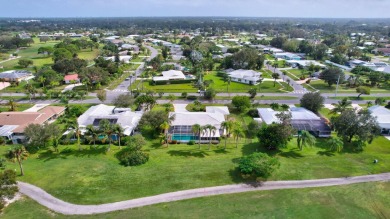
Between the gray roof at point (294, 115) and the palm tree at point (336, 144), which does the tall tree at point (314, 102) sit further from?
the palm tree at point (336, 144)

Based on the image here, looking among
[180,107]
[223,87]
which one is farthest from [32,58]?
[180,107]

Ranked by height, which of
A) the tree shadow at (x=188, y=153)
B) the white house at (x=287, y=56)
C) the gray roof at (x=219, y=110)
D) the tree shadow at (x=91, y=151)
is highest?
the white house at (x=287, y=56)

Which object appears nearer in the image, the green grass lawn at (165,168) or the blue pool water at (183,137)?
the green grass lawn at (165,168)

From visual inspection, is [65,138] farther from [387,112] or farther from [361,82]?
[361,82]

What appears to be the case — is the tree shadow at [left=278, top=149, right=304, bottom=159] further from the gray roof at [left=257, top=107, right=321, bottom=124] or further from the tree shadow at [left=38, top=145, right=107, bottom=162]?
the tree shadow at [left=38, top=145, right=107, bottom=162]

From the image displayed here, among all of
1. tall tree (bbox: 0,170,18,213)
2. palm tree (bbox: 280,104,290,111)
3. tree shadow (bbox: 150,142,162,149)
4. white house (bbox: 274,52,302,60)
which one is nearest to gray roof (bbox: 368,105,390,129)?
palm tree (bbox: 280,104,290,111)

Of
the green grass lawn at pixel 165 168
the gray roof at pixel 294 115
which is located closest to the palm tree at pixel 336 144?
the green grass lawn at pixel 165 168
